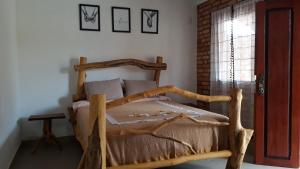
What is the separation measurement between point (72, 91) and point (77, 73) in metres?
0.31

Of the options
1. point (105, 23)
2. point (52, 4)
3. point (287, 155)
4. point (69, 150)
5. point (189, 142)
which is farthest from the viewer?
point (105, 23)

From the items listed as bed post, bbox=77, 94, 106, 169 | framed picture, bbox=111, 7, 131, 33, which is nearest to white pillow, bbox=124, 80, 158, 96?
framed picture, bbox=111, 7, 131, 33

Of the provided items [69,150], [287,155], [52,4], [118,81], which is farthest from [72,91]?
[287,155]

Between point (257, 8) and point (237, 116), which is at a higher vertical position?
point (257, 8)

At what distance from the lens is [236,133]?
235 cm

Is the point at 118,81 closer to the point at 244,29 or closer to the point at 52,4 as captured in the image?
the point at 52,4

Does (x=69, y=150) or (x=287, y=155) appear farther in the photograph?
(x=69, y=150)

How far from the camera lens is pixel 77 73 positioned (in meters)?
4.04

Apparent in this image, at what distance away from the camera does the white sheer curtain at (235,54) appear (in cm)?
346

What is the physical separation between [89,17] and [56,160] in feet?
7.49

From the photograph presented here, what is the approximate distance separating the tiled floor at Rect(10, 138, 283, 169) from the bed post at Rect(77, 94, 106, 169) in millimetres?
1129

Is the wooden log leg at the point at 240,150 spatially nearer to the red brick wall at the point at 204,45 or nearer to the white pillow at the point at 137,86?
the white pillow at the point at 137,86

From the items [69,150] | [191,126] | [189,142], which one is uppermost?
[191,126]

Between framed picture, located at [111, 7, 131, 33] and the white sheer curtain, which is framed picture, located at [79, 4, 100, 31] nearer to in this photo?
framed picture, located at [111, 7, 131, 33]
